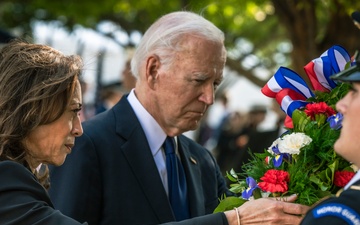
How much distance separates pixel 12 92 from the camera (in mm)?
3504

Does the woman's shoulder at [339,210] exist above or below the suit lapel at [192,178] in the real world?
above

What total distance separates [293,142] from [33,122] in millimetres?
1075

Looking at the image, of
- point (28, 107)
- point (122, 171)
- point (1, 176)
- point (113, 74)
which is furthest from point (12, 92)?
point (113, 74)

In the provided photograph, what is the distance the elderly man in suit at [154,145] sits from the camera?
14.0ft

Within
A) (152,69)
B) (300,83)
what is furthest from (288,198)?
(152,69)

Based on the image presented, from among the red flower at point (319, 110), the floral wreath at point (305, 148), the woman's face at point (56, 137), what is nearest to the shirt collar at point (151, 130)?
the floral wreath at point (305, 148)

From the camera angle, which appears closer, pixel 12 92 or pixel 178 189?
pixel 12 92

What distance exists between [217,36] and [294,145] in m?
1.16

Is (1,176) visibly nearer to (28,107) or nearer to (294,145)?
(28,107)

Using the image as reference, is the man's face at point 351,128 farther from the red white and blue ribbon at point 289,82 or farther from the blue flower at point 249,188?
the red white and blue ribbon at point 289,82

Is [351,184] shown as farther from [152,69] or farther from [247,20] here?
[247,20]

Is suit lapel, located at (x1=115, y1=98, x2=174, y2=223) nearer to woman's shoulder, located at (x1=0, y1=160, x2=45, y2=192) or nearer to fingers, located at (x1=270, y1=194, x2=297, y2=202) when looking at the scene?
fingers, located at (x1=270, y1=194, x2=297, y2=202)

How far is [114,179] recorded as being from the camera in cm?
434

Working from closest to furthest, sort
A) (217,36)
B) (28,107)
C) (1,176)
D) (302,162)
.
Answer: (1,176), (28,107), (302,162), (217,36)
